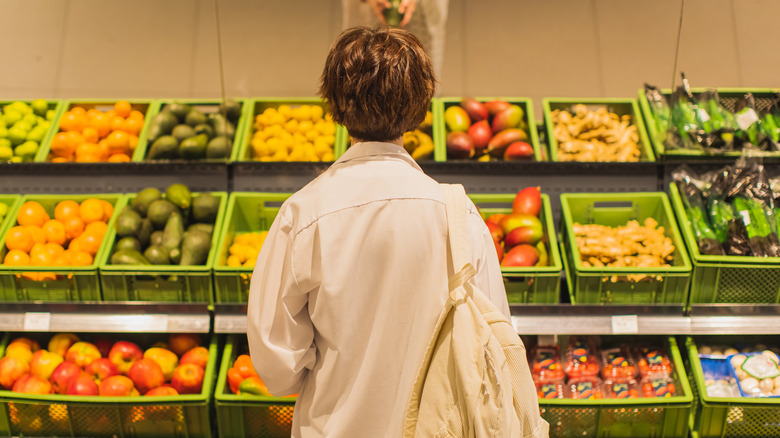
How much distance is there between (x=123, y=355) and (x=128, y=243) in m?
0.44

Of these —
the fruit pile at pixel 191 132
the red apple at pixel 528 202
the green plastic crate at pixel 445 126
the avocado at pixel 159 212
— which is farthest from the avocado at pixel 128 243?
the red apple at pixel 528 202

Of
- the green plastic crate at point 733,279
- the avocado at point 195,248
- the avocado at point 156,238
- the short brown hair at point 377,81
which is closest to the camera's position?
the short brown hair at point 377,81

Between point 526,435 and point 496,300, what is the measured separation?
305 millimetres

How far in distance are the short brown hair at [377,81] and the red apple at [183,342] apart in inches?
64.0

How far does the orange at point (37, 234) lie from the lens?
2.78 m

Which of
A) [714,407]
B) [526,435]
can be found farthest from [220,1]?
[714,407]

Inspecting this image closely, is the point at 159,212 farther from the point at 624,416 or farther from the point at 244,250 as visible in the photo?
the point at 624,416

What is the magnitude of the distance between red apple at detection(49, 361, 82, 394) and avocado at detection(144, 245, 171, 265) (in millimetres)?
499

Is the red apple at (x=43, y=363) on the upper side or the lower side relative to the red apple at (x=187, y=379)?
upper

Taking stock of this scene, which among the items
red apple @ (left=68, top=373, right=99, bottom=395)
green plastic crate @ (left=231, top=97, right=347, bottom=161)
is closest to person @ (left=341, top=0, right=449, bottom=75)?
green plastic crate @ (left=231, top=97, right=347, bottom=161)

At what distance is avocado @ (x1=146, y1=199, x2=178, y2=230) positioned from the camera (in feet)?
9.12

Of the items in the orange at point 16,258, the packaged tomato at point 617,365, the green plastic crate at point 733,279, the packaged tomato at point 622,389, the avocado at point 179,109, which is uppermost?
the avocado at point 179,109

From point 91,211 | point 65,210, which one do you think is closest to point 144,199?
point 91,211

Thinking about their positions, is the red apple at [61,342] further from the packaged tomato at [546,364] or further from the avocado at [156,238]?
the packaged tomato at [546,364]
